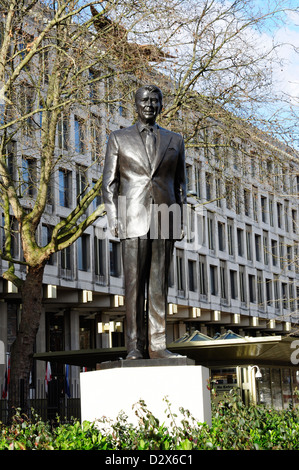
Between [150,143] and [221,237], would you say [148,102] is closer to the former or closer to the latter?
[150,143]

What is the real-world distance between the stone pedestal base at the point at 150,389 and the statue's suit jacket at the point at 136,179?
4.16 ft

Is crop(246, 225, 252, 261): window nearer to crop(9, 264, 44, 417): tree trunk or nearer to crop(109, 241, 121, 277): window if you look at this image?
crop(109, 241, 121, 277): window

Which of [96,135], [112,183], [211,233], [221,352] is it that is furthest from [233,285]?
[112,183]

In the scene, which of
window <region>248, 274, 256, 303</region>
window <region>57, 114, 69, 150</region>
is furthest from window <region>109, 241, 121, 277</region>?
window <region>57, 114, 69, 150</region>

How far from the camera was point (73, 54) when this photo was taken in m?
18.7

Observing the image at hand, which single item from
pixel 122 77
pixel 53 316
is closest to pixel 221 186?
pixel 122 77

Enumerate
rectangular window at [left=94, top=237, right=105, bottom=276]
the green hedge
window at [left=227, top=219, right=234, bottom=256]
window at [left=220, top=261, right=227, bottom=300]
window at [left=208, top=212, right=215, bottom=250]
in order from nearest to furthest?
1. the green hedge
2. rectangular window at [left=94, top=237, right=105, bottom=276]
3. window at [left=208, top=212, right=215, bottom=250]
4. window at [left=220, top=261, right=227, bottom=300]
5. window at [left=227, top=219, right=234, bottom=256]

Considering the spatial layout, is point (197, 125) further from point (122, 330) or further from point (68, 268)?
point (122, 330)

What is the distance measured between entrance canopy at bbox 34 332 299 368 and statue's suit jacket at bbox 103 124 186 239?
1674 cm

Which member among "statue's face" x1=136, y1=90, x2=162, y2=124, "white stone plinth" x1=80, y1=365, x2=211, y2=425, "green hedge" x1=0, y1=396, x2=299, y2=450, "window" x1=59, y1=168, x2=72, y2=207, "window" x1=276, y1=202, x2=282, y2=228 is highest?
"window" x1=276, y1=202, x2=282, y2=228

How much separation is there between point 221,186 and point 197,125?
3.20m

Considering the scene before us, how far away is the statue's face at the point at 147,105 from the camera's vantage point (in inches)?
310

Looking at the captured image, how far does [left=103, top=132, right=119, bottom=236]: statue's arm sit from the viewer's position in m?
7.79

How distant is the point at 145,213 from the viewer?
7.71 m
